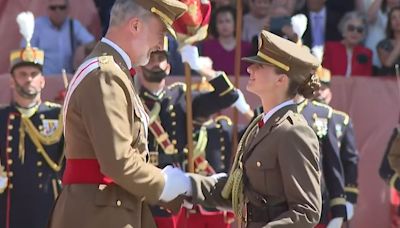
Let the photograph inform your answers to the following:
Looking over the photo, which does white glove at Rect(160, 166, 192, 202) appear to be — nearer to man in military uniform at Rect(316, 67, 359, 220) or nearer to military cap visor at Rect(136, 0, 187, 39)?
military cap visor at Rect(136, 0, 187, 39)

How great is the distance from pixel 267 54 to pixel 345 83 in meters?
4.02

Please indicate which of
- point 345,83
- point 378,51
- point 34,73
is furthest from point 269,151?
point 378,51

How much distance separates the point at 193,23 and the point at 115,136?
204 cm

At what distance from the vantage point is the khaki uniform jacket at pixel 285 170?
13.9ft

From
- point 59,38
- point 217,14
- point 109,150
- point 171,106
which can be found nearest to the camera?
point 109,150

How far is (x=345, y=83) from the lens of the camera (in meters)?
8.41

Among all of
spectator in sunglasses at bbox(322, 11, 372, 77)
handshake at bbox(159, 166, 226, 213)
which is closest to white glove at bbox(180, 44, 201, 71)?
handshake at bbox(159, 166, 226, 213)

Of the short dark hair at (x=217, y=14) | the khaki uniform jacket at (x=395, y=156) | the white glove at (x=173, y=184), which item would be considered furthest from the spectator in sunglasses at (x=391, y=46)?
the white glove at (x=173, y=184)

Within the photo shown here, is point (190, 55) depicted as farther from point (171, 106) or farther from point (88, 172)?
point (88, 172)

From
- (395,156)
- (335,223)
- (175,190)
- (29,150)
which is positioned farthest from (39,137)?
(175,190)

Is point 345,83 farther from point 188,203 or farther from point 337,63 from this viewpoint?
point 188,203

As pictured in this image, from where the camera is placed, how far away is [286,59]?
4.44 m

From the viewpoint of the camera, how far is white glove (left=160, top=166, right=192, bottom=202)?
4363mm

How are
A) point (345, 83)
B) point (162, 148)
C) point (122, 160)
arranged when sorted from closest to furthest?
1. point (122, 160)
2. point (162, 148)
3. point (345, 83)
